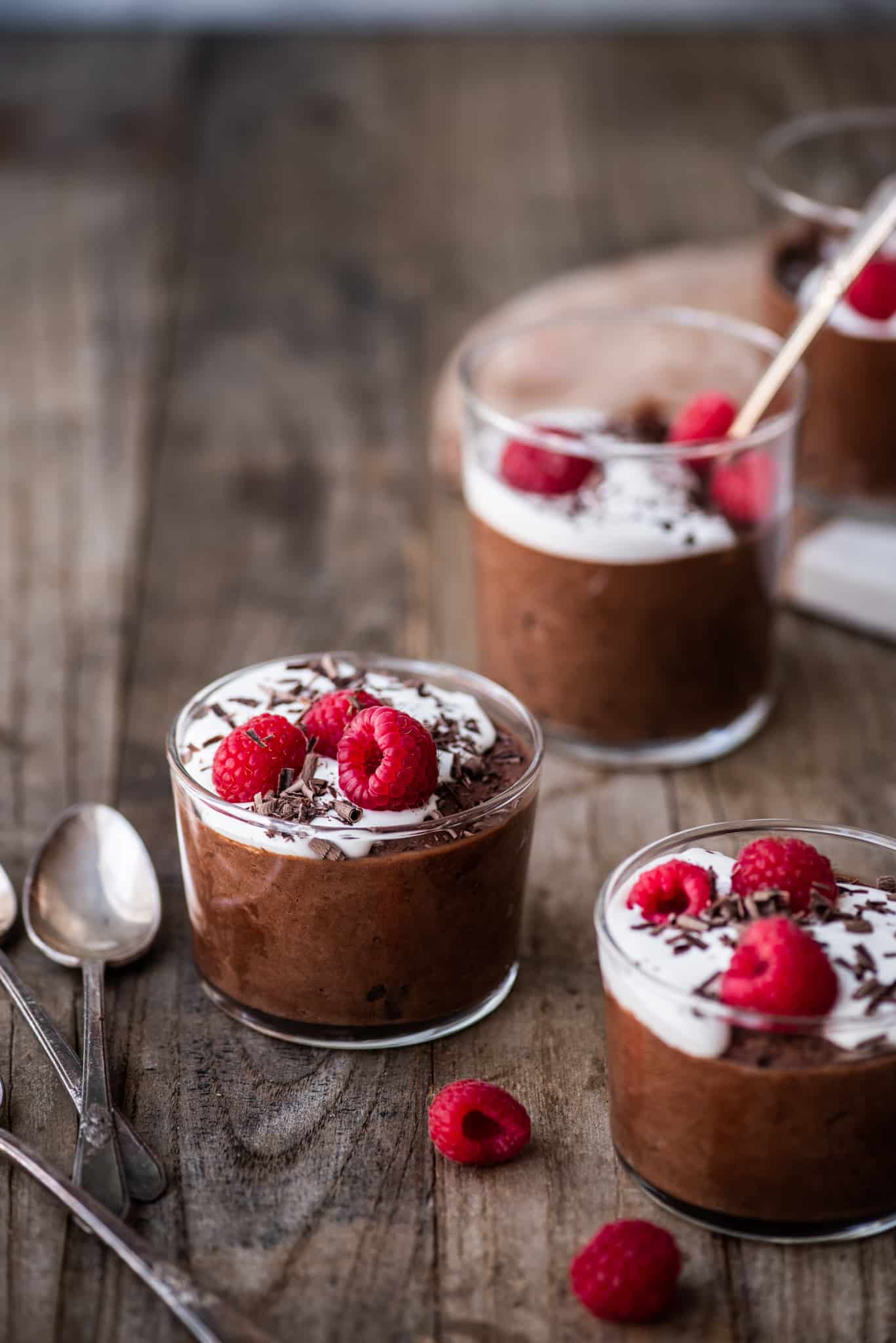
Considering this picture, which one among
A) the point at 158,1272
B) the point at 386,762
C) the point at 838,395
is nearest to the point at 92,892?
the point at 386,762

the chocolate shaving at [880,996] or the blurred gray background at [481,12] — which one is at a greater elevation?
the chocolate shaving at [880,996]

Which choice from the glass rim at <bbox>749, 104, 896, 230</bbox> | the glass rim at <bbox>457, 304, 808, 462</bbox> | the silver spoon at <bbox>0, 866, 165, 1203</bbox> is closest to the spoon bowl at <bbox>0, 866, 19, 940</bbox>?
the silver spoon at <bbox>0, 866, 165, 1203</bbox>

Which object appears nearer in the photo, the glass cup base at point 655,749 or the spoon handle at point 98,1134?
the spoon handle at point 98,1134

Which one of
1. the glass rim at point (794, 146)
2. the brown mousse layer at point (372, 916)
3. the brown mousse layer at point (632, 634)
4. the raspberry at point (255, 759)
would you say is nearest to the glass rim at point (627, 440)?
the brown mousse layer at point (632, 634)

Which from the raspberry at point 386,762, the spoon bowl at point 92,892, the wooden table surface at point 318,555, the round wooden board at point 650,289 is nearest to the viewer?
the wooden table surface at point 318,555

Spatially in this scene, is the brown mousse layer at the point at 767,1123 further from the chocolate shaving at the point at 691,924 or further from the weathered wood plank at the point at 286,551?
the weathered wood plank at the point at 286,551

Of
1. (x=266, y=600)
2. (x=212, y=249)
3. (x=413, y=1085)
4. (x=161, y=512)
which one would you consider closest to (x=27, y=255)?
(x=212, y=249)

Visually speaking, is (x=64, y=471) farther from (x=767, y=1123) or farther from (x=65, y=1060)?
(x=767, y=1123)

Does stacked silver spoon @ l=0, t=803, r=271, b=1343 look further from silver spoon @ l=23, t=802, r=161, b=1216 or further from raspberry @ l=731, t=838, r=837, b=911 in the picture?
raspberry @ l=731, t=838, r=837, b=911
